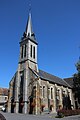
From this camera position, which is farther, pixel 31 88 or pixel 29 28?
pixel 29 28

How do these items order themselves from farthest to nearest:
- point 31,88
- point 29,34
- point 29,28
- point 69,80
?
1. point 69,80
2. point 29,28
3. point 29,34
4. point 31,88

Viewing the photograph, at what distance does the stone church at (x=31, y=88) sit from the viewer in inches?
1407

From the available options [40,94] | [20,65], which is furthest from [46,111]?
[20,65]

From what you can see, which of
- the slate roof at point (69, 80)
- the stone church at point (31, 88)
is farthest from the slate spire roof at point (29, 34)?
the slate roof at point (69, 80)

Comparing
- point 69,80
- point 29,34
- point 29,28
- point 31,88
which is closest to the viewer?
point 31,88

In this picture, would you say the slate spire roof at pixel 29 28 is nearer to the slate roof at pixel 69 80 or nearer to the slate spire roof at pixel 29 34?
the slate spire roof at pixel 29 34

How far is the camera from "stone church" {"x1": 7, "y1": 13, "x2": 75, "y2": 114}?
35.8 m

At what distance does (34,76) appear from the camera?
123 feet

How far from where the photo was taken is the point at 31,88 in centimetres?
3709

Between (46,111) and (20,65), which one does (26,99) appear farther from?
(20,65)

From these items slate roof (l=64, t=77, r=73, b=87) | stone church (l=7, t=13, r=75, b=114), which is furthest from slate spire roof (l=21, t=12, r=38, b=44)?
slate roof (l=64, t=77, r=73, b=87)

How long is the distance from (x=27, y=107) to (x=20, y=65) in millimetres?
10943

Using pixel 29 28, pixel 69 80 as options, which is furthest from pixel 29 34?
pixel 69 80

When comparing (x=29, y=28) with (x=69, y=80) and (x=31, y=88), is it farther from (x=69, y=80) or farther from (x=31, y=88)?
(x=69, y=80)
